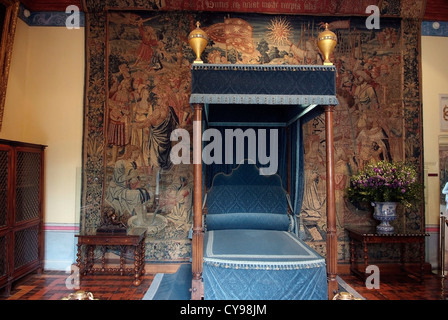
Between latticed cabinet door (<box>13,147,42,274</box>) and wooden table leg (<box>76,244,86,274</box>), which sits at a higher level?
latticed cabinet door (<box>13,147,42,274</box>)

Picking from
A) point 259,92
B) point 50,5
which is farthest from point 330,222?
point 50,5

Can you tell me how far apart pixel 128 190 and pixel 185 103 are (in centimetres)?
170

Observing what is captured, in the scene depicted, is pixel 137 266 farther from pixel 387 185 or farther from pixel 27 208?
pixel 387 185

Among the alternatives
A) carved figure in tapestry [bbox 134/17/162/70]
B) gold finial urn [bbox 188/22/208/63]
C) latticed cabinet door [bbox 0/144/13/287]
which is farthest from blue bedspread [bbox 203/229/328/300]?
carved figure in tapestry [bbox 134/17/162/70]

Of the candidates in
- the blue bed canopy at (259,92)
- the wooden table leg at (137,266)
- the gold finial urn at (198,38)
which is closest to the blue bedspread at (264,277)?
the blue bed canopy at (259,92)

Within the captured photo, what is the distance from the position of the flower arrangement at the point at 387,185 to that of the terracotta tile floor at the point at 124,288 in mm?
1162

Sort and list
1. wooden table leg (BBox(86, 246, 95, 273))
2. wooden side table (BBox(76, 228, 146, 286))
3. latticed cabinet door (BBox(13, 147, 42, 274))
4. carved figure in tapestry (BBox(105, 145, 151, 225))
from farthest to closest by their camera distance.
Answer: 1. carved figure in tapestry (BBox(105, 145, 151, 225))
2. wooden table leg (BBox(86, 246, 95, 273))
3. wooden side table (BBox(76, 228, 146, 286))
4. latticed cabinet door (BBox(13, 147, 42, 274))

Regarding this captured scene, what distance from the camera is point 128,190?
4766 millimetres

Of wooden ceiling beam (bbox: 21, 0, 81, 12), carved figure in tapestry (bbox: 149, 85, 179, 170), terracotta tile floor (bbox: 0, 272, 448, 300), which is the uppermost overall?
wooden ceiling beam (bbox: 21, 0, 81, 12)

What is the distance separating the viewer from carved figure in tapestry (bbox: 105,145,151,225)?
15.6ft

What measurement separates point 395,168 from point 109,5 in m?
5.20

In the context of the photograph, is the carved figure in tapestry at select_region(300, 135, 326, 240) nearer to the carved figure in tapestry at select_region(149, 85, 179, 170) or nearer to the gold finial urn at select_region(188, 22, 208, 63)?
the carved figure in tapestry at select_region(149, 85, 179, 170)

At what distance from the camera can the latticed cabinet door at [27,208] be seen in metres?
4.10

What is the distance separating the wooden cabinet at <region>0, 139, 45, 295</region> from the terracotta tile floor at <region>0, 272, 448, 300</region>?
20 cm
